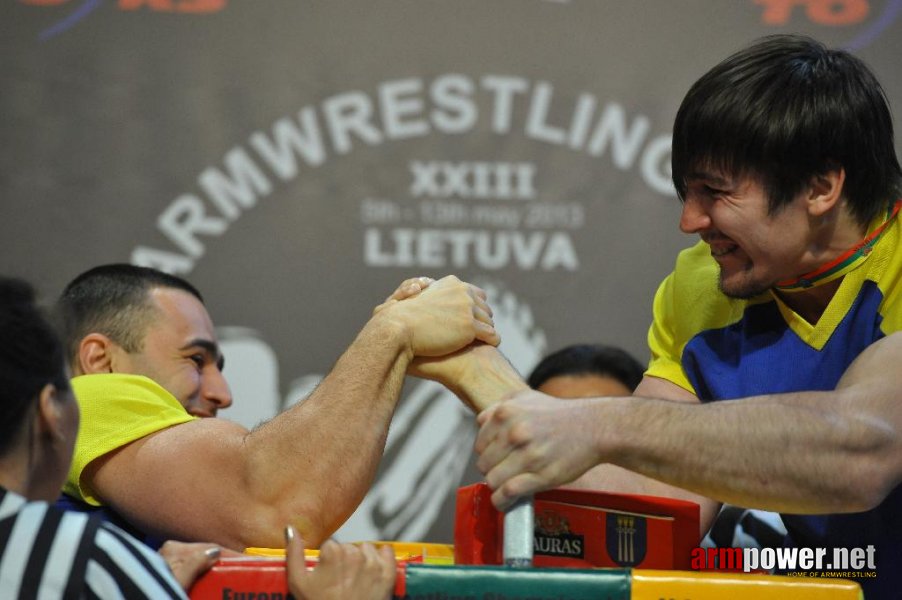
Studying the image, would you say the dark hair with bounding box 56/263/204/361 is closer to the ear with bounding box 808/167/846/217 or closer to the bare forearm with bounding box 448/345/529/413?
the bare forearm with bounding box 448/345/529/413

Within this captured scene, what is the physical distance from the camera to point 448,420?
270cm

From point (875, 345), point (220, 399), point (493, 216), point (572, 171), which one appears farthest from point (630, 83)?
point (875, 345)

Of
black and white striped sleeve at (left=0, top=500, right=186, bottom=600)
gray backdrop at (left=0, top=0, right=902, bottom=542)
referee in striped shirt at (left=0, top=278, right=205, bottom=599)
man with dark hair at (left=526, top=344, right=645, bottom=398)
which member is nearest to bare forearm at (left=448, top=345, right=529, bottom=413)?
referee in striped shirt at (left=0, top=278, right=205, bottom=599)

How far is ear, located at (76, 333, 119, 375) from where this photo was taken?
7.27 feet

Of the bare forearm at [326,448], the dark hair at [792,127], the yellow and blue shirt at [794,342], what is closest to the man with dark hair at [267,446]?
the bare forearm at [326,448]

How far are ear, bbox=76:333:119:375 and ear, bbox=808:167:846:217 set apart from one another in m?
1.32

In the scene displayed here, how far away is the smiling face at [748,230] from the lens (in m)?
1.64

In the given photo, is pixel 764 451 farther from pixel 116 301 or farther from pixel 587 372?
pixel 116 301

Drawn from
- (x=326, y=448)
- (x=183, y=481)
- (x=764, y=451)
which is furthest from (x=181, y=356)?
(x=764, y=451)

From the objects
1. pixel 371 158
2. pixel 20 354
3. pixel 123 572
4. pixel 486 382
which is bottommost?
pixel 123 572

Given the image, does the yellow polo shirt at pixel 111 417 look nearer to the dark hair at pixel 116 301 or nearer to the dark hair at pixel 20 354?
the dark hair at pixel 116 301

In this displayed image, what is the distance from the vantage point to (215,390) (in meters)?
2.32

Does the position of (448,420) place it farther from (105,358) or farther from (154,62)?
(154,62)

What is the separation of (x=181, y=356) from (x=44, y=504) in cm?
122
